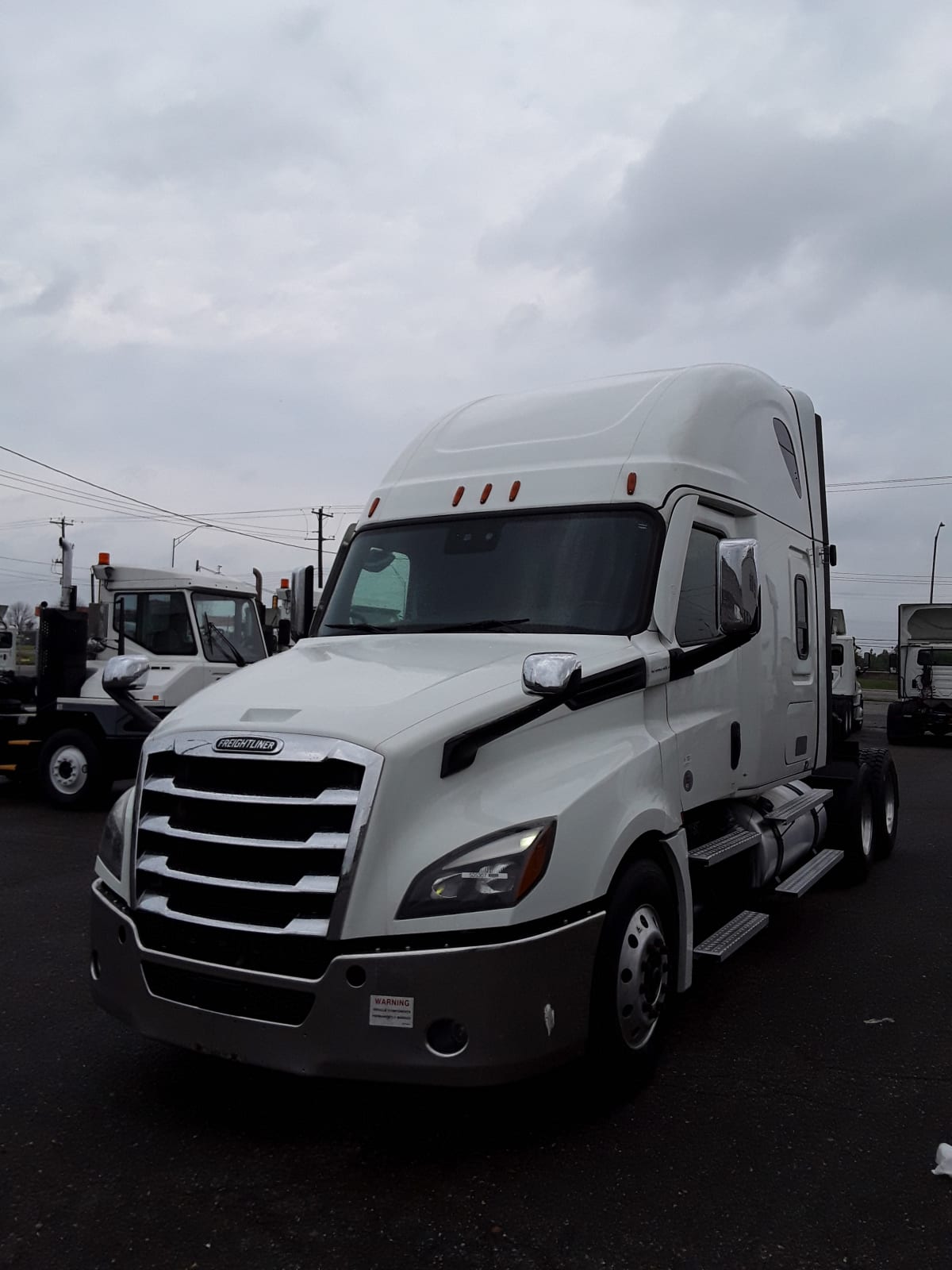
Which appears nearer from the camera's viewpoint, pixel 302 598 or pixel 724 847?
pixel 724 847

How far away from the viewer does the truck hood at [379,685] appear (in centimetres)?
385

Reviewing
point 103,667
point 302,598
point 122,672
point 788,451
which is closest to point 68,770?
point 103,667

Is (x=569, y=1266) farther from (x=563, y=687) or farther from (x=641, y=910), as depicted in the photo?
(x=563, y=687)

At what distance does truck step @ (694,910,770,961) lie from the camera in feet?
15.8

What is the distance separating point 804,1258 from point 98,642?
35.6 ft

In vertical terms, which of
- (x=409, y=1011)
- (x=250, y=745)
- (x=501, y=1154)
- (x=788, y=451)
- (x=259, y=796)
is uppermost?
(x=788, y=451)

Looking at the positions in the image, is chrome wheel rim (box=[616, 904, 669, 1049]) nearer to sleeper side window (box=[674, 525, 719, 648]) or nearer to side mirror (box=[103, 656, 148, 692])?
sleeper side window (box=[674, 525, 719, 648])

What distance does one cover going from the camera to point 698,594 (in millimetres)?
5332

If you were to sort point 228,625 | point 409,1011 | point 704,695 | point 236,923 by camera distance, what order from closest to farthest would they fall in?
point 409,1011 → point 236,923 → point 704,695 → point 228,625

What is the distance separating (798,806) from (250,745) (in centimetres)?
431

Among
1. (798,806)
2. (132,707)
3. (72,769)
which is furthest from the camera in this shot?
(72,769)

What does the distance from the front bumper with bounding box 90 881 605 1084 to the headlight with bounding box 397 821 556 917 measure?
0.14 m

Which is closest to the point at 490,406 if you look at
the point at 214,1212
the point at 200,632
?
the point at 214,1212

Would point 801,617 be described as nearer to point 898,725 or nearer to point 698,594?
point 698,594
